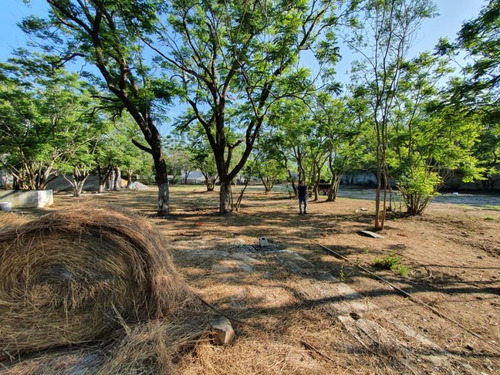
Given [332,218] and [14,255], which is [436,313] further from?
[332,218]

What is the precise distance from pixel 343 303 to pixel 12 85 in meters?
15.9

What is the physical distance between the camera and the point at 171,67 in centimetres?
857

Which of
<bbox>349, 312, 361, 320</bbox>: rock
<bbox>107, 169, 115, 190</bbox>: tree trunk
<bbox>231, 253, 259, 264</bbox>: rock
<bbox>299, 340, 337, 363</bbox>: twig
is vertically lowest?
<bbox>349, 312, 361, 320</bbox>: rock

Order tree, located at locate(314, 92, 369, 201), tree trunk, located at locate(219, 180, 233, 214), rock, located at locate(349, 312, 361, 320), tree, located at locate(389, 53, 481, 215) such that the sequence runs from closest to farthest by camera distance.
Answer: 1. rock, located at locate(349, 312, 361, 320)
2. tree, located at locate(389, 53, 481, 215)
3. tree trunk, located at locate(219, 180, 233, 214)
4. tree, located at locate(314, 92, 369, 201)

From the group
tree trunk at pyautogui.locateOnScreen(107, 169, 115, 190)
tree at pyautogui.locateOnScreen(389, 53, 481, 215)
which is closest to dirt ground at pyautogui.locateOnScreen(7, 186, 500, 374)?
tree at pyautogui.locateOnScreen(389, 53, 481, 215)

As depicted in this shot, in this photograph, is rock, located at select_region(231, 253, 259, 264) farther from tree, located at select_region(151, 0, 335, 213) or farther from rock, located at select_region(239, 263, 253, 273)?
tree, located at select_region(151, 0, 335, 213)

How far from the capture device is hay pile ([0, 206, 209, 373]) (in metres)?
1.78

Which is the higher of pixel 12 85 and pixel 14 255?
pixel 12 85

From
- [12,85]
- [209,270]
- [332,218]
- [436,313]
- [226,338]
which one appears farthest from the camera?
[12,85]

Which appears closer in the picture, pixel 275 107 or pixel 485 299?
pixel 485 299

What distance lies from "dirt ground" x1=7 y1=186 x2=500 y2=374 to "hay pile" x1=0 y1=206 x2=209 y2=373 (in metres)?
0.37

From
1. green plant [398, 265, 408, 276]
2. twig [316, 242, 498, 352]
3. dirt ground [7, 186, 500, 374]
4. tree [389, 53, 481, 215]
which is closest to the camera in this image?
dirt ground [7, 186, 500, 374]

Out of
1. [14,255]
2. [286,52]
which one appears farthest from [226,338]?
[286,52]

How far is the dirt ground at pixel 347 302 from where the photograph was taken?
1914mm
